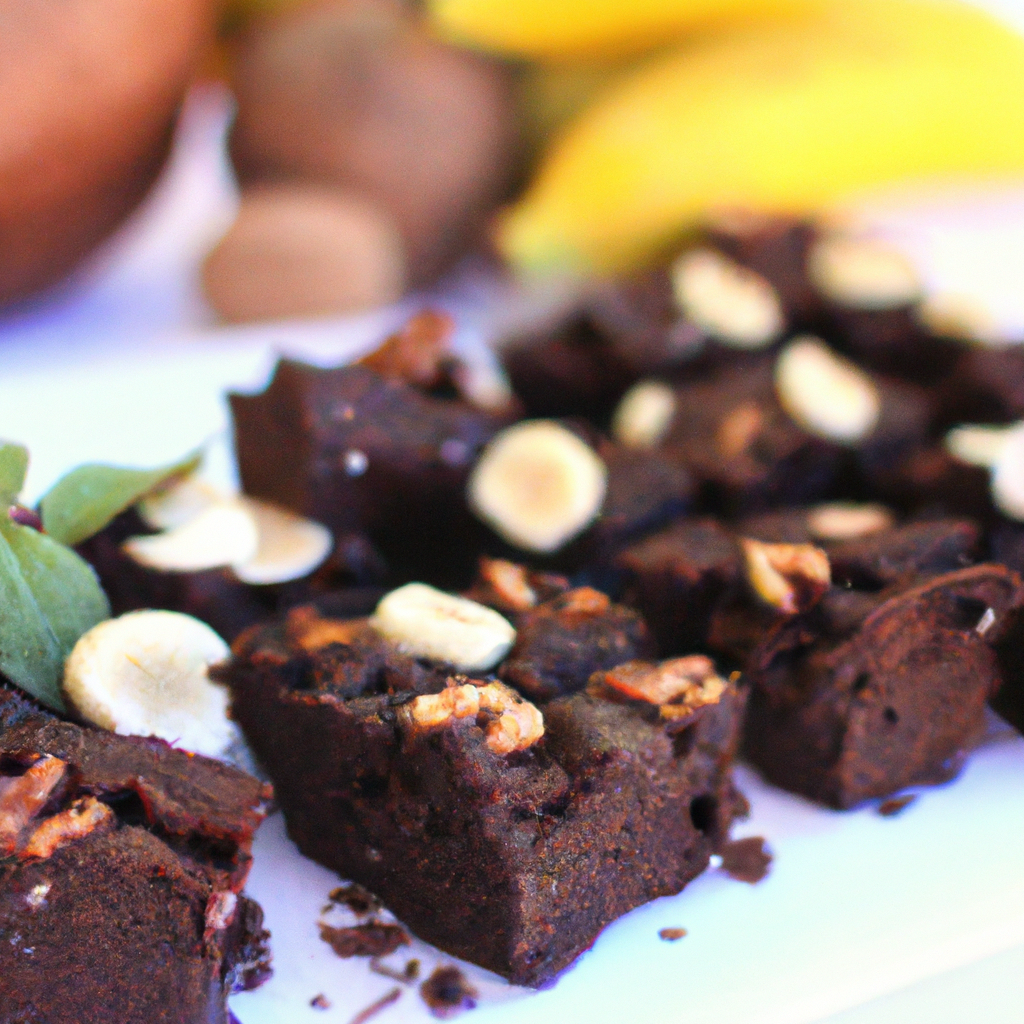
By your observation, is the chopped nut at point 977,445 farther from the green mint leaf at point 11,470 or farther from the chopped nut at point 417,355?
the green mint leaf at point 11,470

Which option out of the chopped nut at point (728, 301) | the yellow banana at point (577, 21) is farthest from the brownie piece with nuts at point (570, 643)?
the yellow banana at point (577, 21)

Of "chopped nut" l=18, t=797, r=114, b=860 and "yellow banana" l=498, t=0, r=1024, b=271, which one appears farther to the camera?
"yellow banana" l=498, t=0, r=1024, b=271

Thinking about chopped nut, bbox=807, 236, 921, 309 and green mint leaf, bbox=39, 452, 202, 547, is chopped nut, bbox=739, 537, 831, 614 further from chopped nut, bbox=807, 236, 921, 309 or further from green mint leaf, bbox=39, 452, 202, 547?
chopped nut, bbox=807, 236, 921, 309

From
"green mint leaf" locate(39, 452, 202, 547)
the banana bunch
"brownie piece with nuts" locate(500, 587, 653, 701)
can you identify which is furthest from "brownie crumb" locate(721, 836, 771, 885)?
the banana bunch

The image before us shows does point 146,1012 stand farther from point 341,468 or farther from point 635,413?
point 635,413

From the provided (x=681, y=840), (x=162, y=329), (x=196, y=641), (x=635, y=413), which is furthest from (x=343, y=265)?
(x=681, y=840)

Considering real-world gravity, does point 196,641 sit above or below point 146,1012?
above
